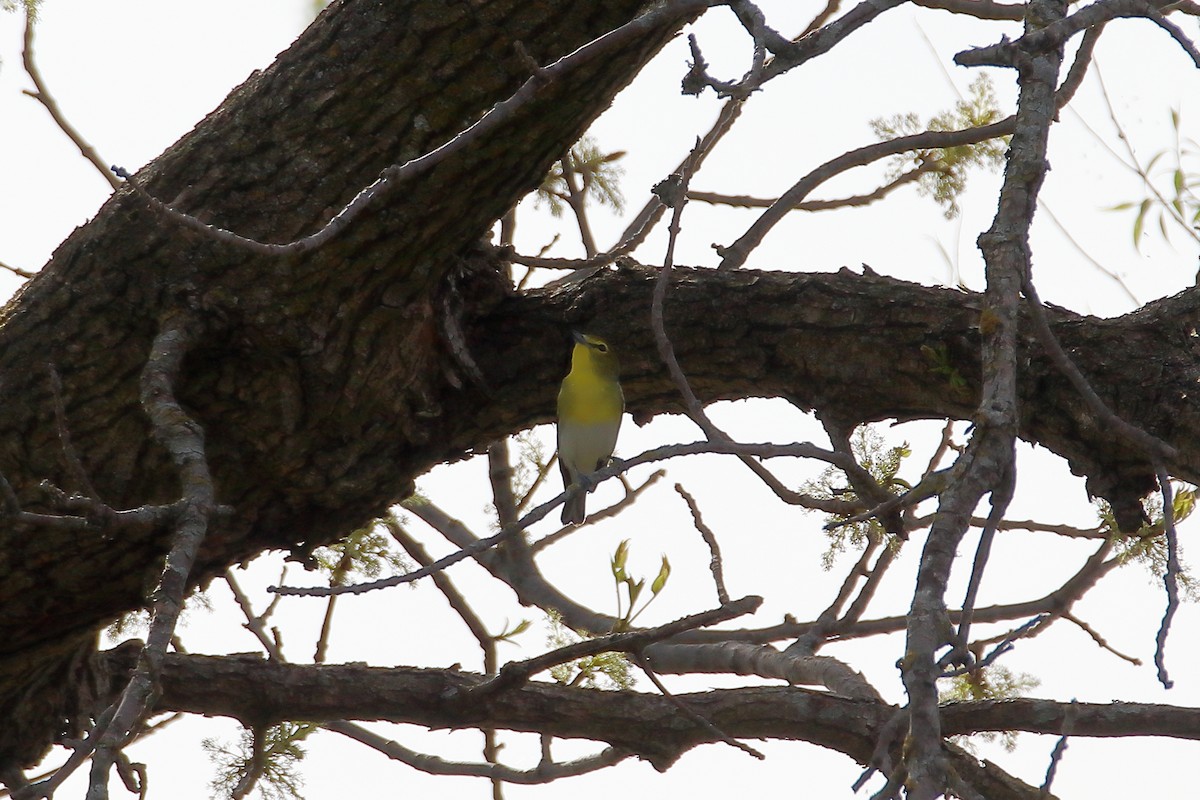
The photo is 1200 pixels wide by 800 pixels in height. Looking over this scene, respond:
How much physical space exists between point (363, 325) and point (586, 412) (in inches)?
68.4

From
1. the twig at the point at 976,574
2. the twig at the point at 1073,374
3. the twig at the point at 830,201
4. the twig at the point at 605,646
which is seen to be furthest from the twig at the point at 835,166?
the twig at the point at 976,574

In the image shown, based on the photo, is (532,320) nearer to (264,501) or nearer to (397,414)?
(397,414)

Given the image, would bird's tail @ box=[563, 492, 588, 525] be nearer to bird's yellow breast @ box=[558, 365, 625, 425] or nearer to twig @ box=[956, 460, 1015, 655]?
bird's yellow breast @ box=[558, 365, 625, 425]

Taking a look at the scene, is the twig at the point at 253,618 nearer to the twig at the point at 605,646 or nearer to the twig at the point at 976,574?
the twig at the point at 605,646

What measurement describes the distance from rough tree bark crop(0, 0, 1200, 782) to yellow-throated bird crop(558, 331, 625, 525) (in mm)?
77

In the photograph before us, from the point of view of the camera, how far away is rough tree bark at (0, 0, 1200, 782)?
2.96 m

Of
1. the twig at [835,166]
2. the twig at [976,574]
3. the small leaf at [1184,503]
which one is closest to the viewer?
the twig at [976,574]

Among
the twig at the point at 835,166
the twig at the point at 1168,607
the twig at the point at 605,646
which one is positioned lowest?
the twig at the point at 1168,607

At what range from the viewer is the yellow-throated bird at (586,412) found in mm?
3494

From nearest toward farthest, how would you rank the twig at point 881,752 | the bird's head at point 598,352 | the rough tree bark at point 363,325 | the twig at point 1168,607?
the twig at point 881,752
the twig at point 1168,607
the rough tree bark at point 363,325
the bird's head at point 598,352

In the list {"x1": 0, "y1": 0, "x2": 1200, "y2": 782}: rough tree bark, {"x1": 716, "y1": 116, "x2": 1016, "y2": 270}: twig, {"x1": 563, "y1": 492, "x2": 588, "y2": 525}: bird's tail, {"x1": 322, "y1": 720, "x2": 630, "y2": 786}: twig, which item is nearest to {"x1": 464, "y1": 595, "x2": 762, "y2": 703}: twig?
{"x1": 322, "y1": 720, "x2": 630, "y2": 786}: twig

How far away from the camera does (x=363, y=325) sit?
320 centimetres

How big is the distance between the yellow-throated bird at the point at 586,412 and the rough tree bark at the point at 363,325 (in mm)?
77

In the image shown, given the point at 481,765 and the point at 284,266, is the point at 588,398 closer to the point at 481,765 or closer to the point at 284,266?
the point at 481,765
